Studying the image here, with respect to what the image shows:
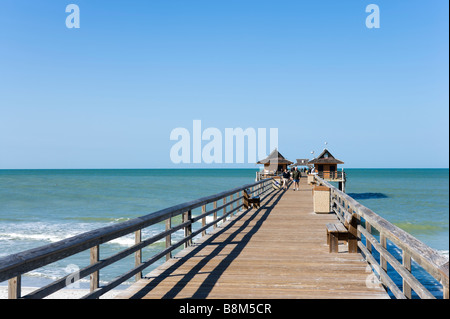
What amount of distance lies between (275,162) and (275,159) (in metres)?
0.61

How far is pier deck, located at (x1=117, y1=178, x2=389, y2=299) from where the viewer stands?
495 centimetres

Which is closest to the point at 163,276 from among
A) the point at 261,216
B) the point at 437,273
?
the point at 437,273

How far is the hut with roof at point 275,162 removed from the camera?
62938 mm

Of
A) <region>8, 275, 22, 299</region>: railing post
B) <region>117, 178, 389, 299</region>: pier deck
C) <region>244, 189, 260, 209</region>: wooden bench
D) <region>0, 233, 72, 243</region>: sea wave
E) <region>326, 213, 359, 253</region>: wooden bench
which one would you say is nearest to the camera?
<region>8, 275, 22, 299</region>: railing post

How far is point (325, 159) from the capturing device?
5769 centimetres

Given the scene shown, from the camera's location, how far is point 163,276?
5.82 m

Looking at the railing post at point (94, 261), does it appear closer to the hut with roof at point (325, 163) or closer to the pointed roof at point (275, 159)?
the hut with roof at point (325, 163)

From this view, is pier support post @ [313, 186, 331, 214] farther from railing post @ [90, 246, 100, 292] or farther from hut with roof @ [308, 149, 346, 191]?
hut with roof @ [308, 149, 346, 191]

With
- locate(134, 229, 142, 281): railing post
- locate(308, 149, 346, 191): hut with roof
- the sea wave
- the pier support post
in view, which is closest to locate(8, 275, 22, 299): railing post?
locate(134, 229, 142, 281): railing post

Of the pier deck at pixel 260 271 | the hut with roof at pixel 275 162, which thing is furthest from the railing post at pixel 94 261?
the hut with roof at pixel 275 162

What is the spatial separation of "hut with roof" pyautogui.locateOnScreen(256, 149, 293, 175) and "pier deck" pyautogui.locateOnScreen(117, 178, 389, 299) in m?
53.3
